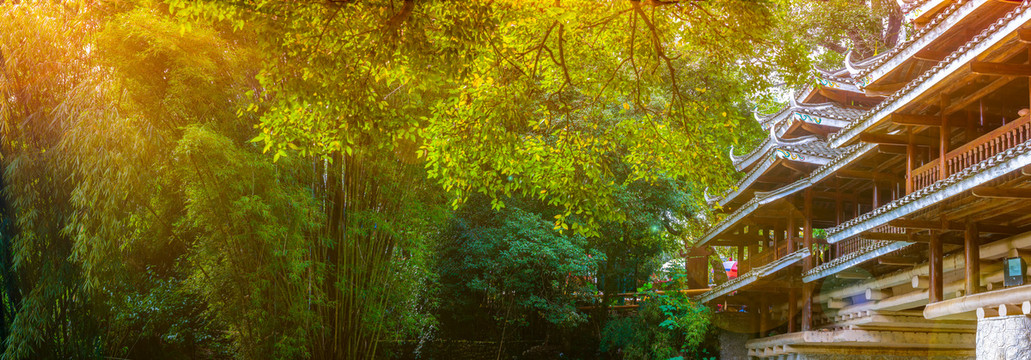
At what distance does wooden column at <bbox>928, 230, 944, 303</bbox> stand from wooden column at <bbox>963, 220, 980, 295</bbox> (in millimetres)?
266

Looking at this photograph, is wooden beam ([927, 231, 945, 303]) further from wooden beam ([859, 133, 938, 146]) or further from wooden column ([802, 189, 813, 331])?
wooden column ([802, 189, 813, 331])

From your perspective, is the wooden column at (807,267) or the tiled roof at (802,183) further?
the wooden column at (807,267)

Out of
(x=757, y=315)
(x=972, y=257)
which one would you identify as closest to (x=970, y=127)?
(x=972, y=257)

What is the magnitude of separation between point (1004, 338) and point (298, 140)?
592cm

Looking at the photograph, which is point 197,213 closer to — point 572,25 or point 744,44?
point 572,25

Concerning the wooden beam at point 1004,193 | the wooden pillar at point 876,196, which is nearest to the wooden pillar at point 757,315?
the wooden pillar at point 876,196

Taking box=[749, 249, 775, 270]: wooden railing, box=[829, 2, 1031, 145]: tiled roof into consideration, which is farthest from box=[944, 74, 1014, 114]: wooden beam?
box=[749, 249, 775, 270]: wooden railing

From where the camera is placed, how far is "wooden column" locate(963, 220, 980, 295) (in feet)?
22.1

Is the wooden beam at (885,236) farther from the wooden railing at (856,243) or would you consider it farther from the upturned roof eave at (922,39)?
the upturned roof eave at (922,39)

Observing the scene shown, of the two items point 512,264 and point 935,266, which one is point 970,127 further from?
point 512,264

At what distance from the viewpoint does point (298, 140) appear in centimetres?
713

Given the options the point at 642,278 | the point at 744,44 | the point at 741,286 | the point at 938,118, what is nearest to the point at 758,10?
the point at 744,44

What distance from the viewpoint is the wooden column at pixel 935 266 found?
724 cm

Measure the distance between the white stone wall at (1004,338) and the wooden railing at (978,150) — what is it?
1.24m
